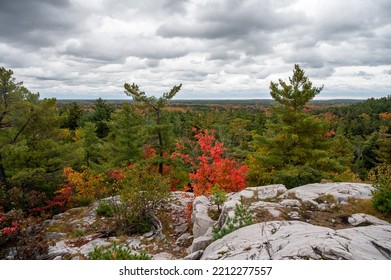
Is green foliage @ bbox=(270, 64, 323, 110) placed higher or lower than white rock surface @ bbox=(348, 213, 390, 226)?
higher

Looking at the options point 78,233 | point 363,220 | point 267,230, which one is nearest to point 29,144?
point 78,233

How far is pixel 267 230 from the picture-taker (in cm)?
582

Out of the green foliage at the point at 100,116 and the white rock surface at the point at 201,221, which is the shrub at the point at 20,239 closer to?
the white rock surface at the point at 201,221

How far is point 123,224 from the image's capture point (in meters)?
10.7

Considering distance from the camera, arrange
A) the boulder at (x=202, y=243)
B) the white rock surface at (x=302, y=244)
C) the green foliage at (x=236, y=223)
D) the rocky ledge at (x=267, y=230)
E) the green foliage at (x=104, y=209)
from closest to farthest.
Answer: the white rock surface at (x=302, y=244)
the rocky ledge at (x=267, y=230)
the green foliage at (x=236, y=223)
the boulder at (x=202, y=243)
the green foliage at (x=104, y=209)

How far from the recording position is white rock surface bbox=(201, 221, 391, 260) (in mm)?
4320

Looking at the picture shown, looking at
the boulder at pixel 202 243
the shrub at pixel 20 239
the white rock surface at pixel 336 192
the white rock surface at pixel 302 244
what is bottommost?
the shrub at pixel 20 239

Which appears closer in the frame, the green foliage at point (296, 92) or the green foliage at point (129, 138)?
the green foliage at point (296, 92)

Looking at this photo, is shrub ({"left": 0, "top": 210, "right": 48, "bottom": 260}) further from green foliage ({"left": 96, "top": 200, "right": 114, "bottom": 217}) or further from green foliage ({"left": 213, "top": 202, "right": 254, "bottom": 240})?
green foliage ({"left": 213, "top": 202, "right": 254, "bottom": 240})

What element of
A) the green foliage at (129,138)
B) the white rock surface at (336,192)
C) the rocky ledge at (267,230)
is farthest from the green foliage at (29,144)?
the white rock surface at (336,192)

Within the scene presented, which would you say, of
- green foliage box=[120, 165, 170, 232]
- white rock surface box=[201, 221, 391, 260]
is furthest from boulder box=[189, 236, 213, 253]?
green foliage box=[120, 165, 170, 232]

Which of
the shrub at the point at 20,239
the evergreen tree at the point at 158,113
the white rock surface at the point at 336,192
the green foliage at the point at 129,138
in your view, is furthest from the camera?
the green foliage at the point at 129,138

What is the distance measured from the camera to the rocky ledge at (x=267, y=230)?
15.3 ft
